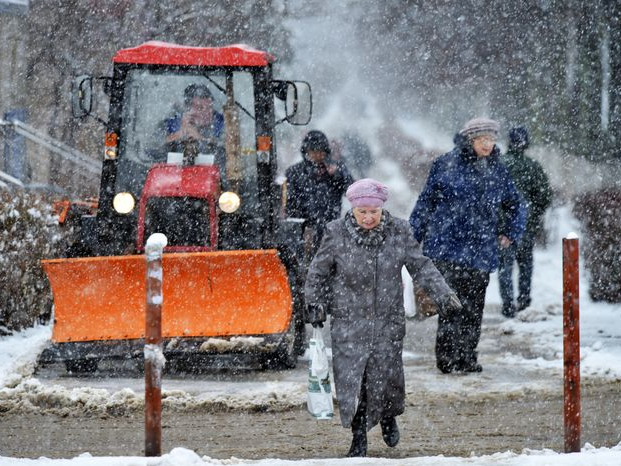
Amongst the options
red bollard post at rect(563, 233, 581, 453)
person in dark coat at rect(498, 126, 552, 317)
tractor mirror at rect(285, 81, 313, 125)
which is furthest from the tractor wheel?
person in dark coat at rect(498, 126, 552, 317)

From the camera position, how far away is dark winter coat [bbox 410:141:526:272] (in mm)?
9070

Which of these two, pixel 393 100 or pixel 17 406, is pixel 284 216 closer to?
pixel 17 406

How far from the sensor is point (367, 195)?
637 centimetres

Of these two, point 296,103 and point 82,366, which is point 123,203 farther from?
point 296,103

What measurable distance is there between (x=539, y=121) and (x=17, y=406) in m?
22.1

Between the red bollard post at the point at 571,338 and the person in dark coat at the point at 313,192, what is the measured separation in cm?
595

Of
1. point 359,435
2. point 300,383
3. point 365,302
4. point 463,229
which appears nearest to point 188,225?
point 300,383

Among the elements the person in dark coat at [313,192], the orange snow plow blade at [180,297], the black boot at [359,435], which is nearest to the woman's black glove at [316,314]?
the black boot at [359,435]

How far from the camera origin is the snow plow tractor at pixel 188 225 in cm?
923

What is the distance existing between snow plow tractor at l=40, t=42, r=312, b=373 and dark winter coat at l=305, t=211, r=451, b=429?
2.74m

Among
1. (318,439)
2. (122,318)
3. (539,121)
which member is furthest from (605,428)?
(539,121)

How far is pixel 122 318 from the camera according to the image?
9266 millimetres

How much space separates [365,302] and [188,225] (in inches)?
145

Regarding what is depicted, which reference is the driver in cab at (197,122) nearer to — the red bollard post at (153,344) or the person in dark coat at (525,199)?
the person in dark coat at (525,199)
